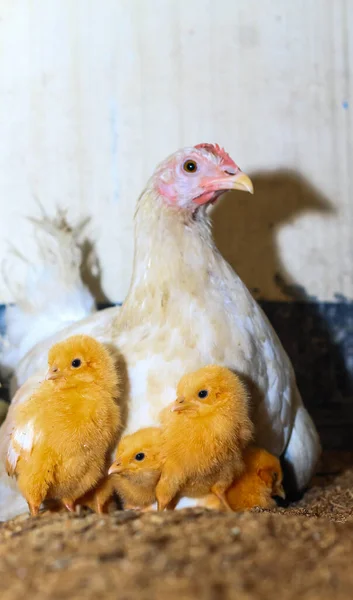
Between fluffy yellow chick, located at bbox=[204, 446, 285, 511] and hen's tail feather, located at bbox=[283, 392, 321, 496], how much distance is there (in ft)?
0.89

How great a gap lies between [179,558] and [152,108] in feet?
8.27

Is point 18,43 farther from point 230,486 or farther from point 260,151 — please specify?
point 230,486

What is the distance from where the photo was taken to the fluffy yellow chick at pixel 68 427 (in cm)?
185

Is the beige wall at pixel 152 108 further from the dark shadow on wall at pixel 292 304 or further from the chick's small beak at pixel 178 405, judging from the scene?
the chick's small beak at pixel 178 405

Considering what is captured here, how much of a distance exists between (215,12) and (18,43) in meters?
1.00

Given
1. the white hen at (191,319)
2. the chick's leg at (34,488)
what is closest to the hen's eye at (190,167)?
the white hen at (191,319)

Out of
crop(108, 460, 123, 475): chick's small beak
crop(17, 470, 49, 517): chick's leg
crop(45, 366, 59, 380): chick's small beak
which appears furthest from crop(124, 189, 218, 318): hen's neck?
crop(17, 470, 49, 517): chick's leg

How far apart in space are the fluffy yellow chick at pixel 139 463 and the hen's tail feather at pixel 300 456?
23.8 inches

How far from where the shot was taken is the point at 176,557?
119 centimetres

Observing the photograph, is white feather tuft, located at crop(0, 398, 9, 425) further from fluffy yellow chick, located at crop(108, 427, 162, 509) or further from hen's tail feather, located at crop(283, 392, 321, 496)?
hen's tail feather, located at crop(283, 392, 321, 496)

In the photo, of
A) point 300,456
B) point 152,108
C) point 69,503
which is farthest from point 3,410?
point 152,108

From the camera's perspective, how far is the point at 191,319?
7.05 ft

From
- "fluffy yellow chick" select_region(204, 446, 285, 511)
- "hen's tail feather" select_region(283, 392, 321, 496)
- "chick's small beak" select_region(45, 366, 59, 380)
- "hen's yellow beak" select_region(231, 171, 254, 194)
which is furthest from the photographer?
"hen's tail feather" select_region(283, 392, 321, 496)

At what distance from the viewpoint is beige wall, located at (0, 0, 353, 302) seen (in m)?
3.23
